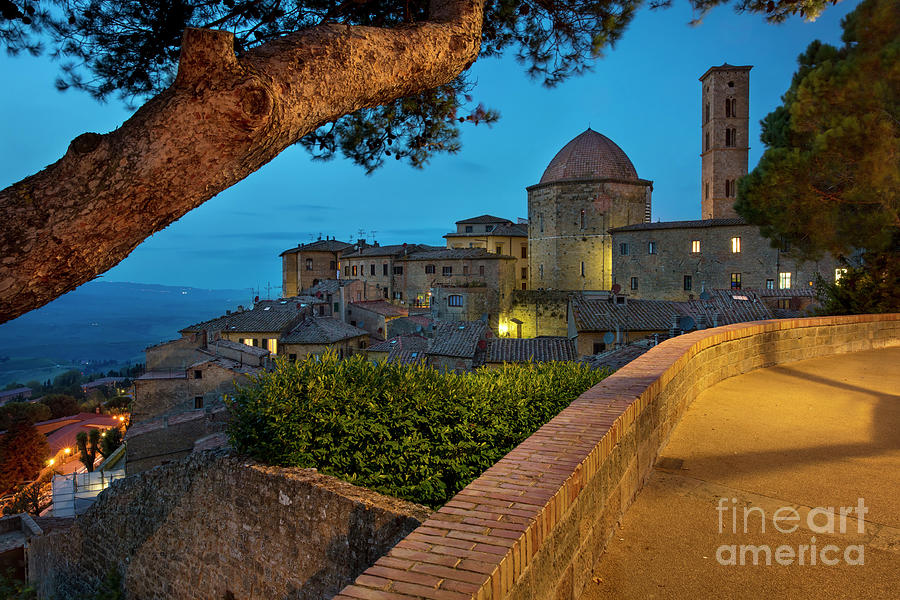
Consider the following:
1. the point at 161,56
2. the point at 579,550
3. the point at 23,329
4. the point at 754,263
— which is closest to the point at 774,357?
the point at 579,550

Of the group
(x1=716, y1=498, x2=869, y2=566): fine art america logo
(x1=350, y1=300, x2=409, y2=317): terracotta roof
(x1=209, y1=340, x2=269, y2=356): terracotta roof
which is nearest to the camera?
(x1=716, y1=498, x2=869, y2=566): fine art america logo

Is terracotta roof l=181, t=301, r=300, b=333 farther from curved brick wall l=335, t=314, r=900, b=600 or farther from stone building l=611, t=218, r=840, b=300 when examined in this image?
curved brick wall l=335, t=314, r=900, b=600

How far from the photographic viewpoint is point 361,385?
646 cm

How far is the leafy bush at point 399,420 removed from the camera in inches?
227

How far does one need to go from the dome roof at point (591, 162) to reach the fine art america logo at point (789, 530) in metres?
42.4

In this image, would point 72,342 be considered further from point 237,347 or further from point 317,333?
point 237,347

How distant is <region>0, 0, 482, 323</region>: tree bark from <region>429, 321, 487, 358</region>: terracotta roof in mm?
19357

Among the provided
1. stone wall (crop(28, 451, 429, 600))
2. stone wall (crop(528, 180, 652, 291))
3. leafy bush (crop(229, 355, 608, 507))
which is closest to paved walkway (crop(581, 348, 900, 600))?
leafy bush (crop(229, 355, 608, 507))

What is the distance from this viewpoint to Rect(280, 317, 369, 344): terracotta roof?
3011cm

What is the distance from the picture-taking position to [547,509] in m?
2.35

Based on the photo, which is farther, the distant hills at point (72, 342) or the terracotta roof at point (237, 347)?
the distant hills at point (72, 342)

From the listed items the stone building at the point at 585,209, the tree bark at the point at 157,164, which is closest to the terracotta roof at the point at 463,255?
the stone building at the point at 585,209

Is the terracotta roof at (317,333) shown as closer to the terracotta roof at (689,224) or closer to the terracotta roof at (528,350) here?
the terracotta roof at (528,350)

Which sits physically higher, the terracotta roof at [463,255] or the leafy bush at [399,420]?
the terracotta roof at [463,255]
